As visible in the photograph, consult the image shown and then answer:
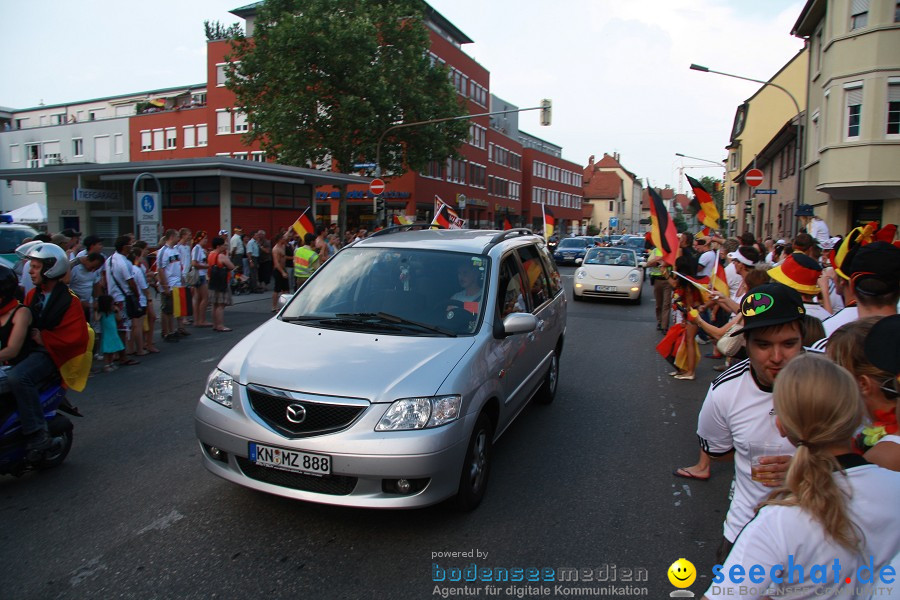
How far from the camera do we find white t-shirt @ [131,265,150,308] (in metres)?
9.18

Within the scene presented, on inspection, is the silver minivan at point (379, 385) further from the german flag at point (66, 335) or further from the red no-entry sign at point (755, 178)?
the red no-entry sign at point (755, 178)

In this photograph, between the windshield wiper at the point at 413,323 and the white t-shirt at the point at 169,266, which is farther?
the white t-shirt at the point at 169,266

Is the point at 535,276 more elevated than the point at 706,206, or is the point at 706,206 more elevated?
the point at 706,206

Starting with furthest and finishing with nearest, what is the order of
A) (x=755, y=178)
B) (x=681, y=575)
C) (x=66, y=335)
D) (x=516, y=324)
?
(x=755, y=178)
(x=66, y=335)
(x=516, y=324)
(x=681, y=575)

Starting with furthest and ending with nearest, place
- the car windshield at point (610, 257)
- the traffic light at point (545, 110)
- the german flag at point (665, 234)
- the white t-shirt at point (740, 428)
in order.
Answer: the traffic light at point (545, 110) → the car windshield at point (610, 257) → the german flag at point (665, 234) → the white t-shirt at point (740, 428)

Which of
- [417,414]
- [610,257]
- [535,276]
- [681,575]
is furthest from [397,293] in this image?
[610,257]

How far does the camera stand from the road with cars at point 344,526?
3252 mm

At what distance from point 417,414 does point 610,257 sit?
50.8ft

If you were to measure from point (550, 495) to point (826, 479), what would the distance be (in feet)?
9.84

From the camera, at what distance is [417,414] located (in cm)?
360

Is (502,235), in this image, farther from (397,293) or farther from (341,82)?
(341,82)

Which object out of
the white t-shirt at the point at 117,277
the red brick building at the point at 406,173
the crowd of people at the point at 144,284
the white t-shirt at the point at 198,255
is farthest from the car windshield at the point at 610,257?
the red brick building at the point at 406,173

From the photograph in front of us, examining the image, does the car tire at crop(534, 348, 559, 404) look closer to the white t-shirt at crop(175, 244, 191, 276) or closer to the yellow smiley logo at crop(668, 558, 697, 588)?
the yellow smiley logo at crop(668, 558, 697, 588)

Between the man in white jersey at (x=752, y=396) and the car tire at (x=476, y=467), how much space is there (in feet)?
5.34
